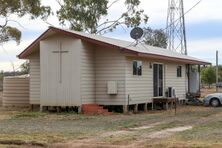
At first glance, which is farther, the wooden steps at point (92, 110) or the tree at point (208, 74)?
the tree at point (208, 74)

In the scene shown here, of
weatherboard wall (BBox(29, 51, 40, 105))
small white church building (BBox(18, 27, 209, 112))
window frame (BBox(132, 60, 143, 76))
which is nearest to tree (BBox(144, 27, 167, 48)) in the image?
window frame (BBox(132, 60, 143, 76))

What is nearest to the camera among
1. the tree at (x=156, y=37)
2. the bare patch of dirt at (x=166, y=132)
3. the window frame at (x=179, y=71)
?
the bare patch of dirt at (x=166, y=132)

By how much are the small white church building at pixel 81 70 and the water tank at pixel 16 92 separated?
2364 millimetres

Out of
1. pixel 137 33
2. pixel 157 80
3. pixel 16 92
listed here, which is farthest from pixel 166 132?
pixel 16 92

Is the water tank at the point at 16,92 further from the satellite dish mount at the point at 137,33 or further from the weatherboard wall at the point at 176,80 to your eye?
the weatherboard wall at the point at 176,80

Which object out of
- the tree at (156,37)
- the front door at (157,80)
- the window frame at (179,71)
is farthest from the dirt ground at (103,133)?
the tree at (156,37)

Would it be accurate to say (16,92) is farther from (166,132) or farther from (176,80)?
(166,132)

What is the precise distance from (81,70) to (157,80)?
6.60 m

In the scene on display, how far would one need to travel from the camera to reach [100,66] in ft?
84.4

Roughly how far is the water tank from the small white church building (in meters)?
2.36

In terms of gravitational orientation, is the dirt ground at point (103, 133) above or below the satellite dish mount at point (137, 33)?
below

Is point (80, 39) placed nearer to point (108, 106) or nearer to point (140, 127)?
point (108, 106)

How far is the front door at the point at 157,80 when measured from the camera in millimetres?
29288

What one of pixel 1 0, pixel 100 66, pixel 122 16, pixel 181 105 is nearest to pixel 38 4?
pixel 1 0
